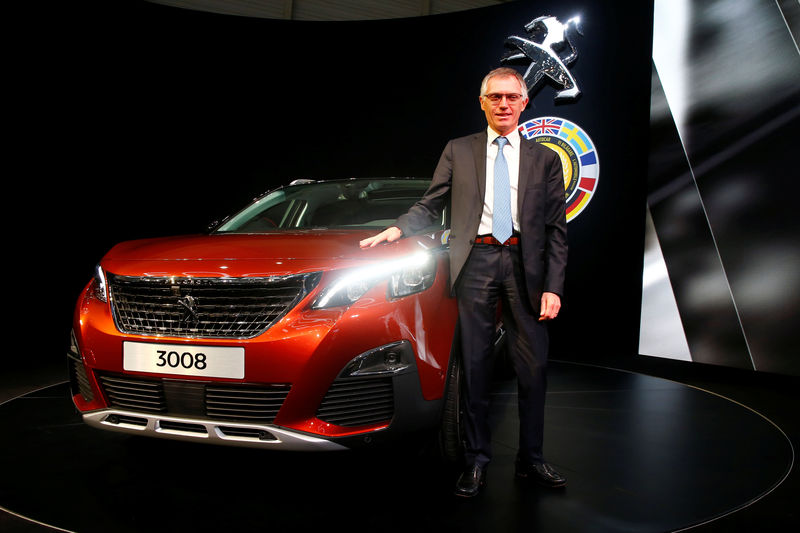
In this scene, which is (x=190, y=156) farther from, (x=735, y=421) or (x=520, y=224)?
(x=735, y=421)

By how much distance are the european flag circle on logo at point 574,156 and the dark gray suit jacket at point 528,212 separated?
10.2 feet

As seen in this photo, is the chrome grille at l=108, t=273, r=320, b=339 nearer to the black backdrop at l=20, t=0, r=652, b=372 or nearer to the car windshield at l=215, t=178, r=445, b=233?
the car windshield at l=215, t=178, r=445, b=233

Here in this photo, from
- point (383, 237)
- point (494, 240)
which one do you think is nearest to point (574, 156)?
point (494, 240)

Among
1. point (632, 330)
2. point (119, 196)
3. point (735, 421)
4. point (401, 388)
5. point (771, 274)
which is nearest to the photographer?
point (401, 388)

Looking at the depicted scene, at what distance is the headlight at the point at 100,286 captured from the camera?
1956mm

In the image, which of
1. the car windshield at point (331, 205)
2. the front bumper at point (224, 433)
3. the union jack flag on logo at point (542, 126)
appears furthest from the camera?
the union jack flag on logo at point (542, 126)

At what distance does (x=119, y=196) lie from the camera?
5512 mm

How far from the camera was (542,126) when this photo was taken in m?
5.11

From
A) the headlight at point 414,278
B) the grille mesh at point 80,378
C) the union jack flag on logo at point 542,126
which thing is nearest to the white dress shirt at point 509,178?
the headlight at point 414,278

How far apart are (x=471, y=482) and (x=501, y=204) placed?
0.95m

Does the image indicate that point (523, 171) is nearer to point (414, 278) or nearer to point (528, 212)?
point (528, 212)

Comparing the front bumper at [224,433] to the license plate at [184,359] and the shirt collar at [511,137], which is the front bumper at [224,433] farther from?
the shirt collar at [511,137]

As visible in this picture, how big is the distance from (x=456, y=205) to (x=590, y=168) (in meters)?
3.31

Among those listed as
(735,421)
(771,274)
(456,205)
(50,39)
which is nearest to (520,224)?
(456,205)
